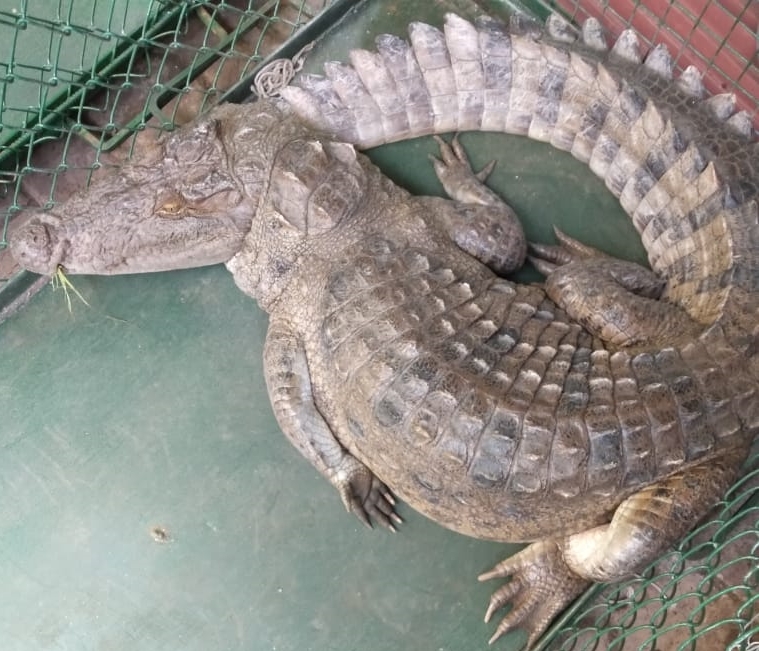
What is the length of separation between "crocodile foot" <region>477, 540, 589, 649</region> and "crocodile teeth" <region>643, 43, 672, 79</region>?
1896mm

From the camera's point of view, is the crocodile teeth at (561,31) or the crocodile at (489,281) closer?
the crocodile at (489,281)

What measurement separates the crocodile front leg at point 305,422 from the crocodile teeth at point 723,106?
186 centimetres

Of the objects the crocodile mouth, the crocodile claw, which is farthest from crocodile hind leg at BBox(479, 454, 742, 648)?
the crocodile mouth

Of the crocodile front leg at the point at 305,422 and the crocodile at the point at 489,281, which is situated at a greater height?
the crocodile at the point at 489,281

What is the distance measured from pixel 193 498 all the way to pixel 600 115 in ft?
7.62

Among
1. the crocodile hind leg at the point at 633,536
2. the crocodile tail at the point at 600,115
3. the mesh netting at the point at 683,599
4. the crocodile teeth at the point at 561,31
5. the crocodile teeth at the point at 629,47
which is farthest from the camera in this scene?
the crocodile teeth at the point at 561,31

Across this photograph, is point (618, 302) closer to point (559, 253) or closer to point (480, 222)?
point (559, 253)

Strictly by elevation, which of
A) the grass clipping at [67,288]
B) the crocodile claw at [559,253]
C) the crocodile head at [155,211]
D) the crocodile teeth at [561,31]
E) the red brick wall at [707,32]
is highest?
the red brick wall at [707,32]

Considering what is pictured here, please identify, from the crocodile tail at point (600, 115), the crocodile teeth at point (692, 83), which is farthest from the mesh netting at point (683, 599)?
the crocodile teeth at point (692, 83)

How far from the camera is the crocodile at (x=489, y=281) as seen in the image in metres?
2.52

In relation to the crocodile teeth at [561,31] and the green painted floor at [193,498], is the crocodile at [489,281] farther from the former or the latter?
the green painted floor at [193,498]

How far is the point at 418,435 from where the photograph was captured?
8.41ft

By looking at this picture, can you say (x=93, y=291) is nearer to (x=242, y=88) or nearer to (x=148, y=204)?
(x=148, y=204)

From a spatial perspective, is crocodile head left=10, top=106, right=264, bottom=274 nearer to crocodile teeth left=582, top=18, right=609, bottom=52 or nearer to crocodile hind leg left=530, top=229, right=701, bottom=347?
crocodile hind leg left=530, top=229, right=701, bottom=347
